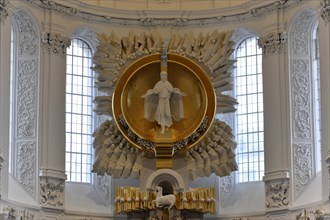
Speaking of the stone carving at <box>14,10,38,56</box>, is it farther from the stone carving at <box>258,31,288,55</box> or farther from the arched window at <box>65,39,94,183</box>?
the stone carving at <box>258,31,288,55</box>

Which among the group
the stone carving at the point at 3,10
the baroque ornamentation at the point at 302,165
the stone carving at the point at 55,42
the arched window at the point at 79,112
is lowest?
the baroque ornamentation at the point at 302,165

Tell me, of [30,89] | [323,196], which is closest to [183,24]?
[30,89]

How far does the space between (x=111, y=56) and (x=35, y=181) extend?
506 cm

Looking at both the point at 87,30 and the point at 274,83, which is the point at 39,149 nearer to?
the point at 87,30

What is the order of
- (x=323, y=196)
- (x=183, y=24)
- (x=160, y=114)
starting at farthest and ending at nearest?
(x=183, y=24)
(x=160, y=114)
(x=323, y=196)

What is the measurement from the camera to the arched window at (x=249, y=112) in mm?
40594

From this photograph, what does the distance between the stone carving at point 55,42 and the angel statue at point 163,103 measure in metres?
3.22

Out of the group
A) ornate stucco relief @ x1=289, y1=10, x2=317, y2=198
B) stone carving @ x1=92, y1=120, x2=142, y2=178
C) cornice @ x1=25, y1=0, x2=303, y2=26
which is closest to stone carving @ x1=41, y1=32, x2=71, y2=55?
cornice @ x1=25, y1=0, x2=303, y2=26

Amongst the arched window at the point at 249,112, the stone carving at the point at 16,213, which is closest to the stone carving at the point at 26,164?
the stone carving at the point at 16,213

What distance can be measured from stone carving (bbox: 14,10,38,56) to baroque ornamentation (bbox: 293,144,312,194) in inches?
367

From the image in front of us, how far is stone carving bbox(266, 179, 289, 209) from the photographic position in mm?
38500

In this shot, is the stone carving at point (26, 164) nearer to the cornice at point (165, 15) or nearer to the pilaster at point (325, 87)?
the cornice at point (165, 15)

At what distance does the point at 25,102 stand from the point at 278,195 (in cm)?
884

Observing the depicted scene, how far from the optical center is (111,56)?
40.1m
